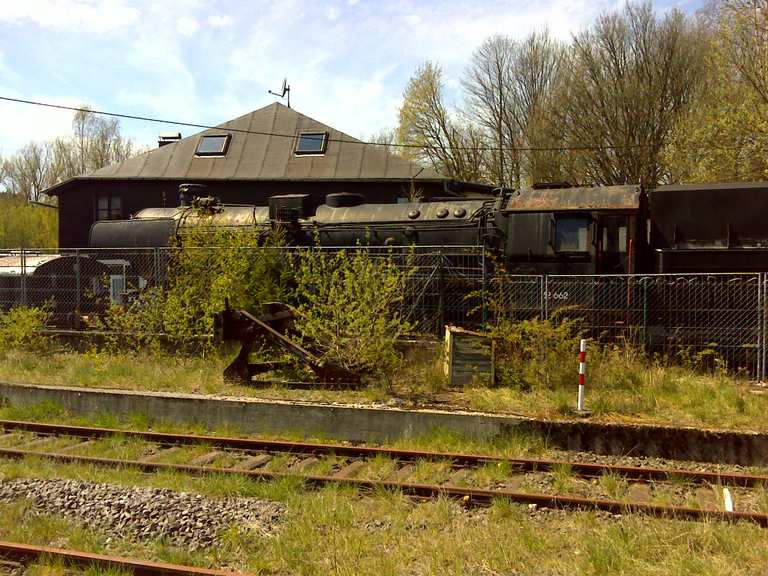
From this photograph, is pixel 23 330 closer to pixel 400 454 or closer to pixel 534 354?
pixel 400 454

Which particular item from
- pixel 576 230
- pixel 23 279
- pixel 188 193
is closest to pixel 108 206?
pixel 188 193

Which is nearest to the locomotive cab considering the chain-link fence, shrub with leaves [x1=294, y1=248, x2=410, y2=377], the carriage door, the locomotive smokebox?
the carriage door

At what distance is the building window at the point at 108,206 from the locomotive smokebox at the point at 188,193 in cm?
1403

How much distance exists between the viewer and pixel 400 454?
7598 mm

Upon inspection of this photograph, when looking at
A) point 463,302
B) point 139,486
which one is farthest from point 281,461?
point 463,302

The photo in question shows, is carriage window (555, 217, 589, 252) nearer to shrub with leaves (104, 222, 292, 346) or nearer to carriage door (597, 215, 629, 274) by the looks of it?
carriage door (597, 215, 629, 274)

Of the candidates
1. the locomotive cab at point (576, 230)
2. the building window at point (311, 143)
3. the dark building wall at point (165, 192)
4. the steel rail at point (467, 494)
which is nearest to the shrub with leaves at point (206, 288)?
the locomotive cab at point (576, 230)

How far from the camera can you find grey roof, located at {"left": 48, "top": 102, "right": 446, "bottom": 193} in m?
28.6

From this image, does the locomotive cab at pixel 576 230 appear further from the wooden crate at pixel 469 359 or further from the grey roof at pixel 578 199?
the wooden crate at pixel 469 359

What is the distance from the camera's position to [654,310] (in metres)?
10.7

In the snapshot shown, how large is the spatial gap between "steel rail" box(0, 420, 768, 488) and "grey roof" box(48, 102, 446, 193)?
67.0 ft

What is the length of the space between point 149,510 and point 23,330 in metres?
9.64

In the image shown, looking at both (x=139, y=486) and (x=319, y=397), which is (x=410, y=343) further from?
(x=139, y=486)

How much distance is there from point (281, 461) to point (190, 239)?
697cm
